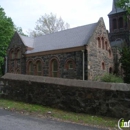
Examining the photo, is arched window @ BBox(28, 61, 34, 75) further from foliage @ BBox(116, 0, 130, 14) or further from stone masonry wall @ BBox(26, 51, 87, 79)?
foliage @ BBox(116, 0, 130, 14)

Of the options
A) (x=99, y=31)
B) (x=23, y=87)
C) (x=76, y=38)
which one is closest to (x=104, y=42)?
(x=99, y=31)

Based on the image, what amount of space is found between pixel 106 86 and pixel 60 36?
18183mm

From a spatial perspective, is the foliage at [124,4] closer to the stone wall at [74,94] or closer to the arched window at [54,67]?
the arched window at [54,67]

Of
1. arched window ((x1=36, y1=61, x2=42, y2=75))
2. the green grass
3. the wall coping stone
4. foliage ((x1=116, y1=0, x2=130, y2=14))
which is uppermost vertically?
foliage ((x1=116, y1=0, x2=130, y2=14))

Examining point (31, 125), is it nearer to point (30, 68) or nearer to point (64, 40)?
point (64, 40)

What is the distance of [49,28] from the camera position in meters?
46.0

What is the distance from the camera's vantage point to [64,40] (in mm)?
22938

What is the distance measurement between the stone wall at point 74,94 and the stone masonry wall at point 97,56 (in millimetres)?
9822

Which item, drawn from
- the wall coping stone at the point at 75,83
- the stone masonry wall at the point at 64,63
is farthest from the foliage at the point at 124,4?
the wall coping stone at the point at 75,83

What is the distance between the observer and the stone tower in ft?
117

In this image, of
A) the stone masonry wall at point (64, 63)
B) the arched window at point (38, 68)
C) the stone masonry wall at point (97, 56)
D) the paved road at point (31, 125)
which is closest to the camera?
the paved road at point (31, 125)

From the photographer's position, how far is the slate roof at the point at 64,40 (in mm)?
20719

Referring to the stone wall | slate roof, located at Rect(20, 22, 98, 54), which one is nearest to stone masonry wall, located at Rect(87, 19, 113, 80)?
slate roof, located at Rect(20, 22, 98, 54)

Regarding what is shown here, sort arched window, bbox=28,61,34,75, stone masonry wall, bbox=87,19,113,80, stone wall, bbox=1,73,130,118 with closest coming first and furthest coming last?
stone wall, bbox=1,73,130,118, stone masonry wall, bbox=87,19,113,80, arched window, bbox=28,61,34,75
